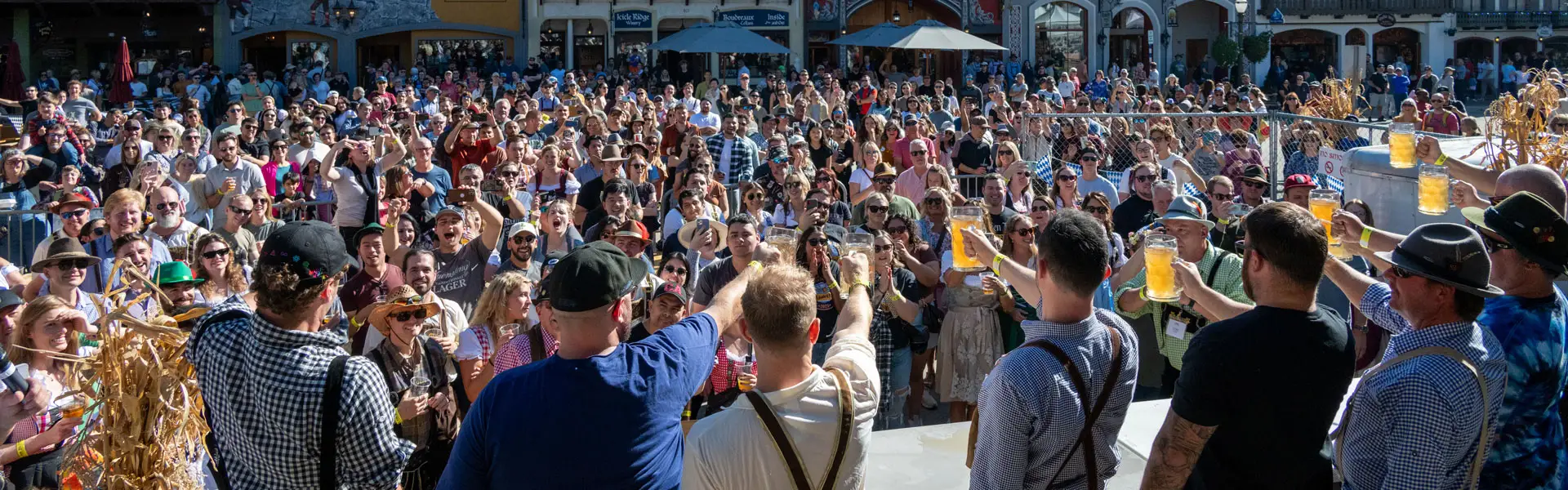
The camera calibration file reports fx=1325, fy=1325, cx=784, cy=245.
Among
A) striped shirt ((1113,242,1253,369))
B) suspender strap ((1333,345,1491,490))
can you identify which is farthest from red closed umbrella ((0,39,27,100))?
suspender strap ((1333,345,1491,490))

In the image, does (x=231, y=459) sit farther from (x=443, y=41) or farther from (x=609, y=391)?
(x=443, y=41)

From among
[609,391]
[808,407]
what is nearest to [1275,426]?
[808,407]

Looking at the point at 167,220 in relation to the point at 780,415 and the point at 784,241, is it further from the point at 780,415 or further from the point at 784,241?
the point at 780,415

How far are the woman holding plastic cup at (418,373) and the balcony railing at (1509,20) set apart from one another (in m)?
42.9

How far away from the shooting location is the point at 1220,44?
115 feet

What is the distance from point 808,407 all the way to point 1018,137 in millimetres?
11454

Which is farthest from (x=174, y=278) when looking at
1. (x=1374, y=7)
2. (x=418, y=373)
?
(x=1374, y=7)

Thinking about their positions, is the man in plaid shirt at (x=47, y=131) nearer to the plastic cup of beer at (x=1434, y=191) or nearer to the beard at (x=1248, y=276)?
the plastic cup of beer at (x=1434, y=191)

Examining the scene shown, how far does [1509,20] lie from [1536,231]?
44146mm

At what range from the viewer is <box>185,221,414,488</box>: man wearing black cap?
118 inches

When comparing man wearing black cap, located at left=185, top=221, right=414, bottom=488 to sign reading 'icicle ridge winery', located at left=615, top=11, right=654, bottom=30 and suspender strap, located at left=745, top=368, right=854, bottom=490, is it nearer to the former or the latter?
suspender strap, located at left=745, top=368, right=854, bottom=490

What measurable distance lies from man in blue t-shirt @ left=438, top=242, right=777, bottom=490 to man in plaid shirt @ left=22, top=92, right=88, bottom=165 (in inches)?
405

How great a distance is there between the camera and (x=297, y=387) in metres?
2.98

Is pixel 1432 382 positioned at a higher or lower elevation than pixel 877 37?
lower
